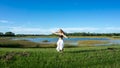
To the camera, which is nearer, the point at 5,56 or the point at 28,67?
the point at 28,67

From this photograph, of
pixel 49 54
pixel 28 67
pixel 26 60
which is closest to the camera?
pixel 28 67

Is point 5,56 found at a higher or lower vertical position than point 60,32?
lower

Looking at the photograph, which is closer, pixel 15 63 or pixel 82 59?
pixel 15 63

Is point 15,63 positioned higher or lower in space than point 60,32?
lower

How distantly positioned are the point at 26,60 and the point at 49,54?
2.41 metres

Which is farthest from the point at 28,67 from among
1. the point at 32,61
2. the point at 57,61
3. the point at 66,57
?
the point at 66,57

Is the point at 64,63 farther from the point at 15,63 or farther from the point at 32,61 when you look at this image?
the point at 15,63

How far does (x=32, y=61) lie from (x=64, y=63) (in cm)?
234

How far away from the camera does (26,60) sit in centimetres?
1961

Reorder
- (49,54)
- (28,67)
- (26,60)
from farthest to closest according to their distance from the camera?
(49,54), (26,60), (28,67)

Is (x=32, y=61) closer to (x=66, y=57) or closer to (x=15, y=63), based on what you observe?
(x=15, y=63)

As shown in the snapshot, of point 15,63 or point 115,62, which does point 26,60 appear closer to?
point 15,63

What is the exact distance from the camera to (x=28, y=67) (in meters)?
18.4

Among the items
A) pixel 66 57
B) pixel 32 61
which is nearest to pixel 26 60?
pixel 32 61
